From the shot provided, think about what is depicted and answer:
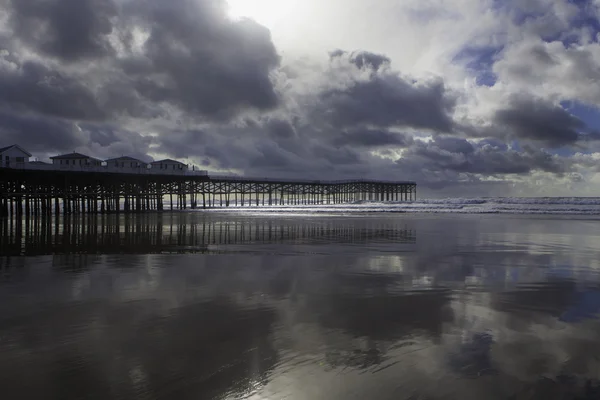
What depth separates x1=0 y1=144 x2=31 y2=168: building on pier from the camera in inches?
1705

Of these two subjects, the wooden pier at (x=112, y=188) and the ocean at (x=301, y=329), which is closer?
the ocean at (x=301, y=329)

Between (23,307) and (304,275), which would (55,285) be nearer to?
(23,307)

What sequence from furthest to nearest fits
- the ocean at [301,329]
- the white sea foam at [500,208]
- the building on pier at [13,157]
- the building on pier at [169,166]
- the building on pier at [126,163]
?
A: 1. the building on pier at [169,166]
2. the building on pier at [126,163]
3. the white sea foam at [500,208]
4. the building on pier at [13,157]
5. the ocean at [301,329]

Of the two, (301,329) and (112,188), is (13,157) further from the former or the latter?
(301,329)

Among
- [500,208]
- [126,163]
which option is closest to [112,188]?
[126,163]

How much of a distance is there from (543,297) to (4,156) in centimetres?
5212

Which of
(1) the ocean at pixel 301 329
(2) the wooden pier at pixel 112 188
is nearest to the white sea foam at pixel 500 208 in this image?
(2) the wooden pier at pixel 112 188

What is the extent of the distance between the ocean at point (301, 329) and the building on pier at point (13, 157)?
1587 inches

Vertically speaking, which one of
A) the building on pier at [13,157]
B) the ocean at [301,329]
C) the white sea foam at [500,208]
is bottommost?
the ocean at [301,329]

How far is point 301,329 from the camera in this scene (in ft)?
17.7

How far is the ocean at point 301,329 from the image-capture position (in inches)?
149

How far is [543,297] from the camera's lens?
284 inches

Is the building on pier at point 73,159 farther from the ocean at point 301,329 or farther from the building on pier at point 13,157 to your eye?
the ocean at point 301,329

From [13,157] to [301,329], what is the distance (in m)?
51.2
